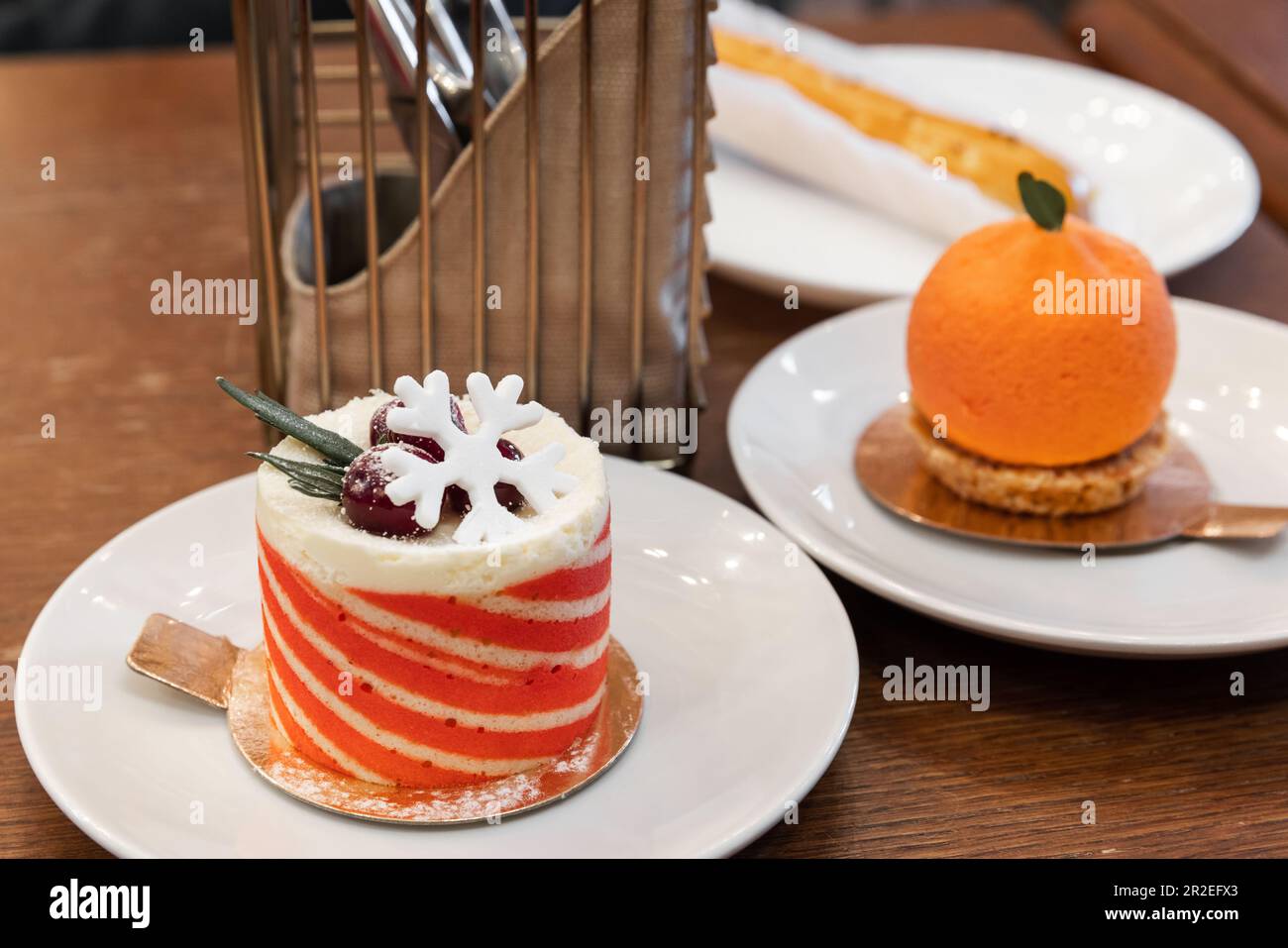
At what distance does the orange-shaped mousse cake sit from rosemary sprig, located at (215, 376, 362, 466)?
0.30 m

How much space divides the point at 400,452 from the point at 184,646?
0.14 m

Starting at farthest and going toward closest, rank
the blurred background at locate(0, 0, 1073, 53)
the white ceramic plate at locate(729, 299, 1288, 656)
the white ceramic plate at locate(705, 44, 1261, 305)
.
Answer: the blurred background at locate(0, 0, 1073, 53)
the white ceramic plate at locate(705, 44, 1261, 305)
the white ceramic plate at locate(729, 299, 1288, 656)

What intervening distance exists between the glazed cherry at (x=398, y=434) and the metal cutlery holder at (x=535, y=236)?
0.45ft

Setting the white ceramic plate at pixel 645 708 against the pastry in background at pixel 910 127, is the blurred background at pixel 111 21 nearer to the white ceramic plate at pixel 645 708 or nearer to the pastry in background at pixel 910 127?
the pastry in background at pixel 910 127

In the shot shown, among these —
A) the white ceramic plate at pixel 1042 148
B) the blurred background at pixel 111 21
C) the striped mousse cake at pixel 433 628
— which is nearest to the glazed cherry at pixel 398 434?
the striped mousse cake at pixel 433 628

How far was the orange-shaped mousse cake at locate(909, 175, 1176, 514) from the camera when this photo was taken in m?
0.62

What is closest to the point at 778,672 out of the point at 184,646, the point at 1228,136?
the point at 184,646

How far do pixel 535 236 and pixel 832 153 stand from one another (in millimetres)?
432

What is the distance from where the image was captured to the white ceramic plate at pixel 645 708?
17.3 inches

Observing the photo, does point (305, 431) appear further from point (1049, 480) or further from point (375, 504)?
point (1049, 480)

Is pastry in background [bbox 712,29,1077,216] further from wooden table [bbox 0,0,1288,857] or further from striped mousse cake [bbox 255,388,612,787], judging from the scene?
striped mousse cake [bbox 255,388,612,787]

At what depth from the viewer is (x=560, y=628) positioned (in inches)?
18.6

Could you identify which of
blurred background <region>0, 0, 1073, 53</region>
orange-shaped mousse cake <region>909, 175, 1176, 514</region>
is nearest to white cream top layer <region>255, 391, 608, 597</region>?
orange-shaped mousse cake <region>909, 175, 1176, 514</region>
